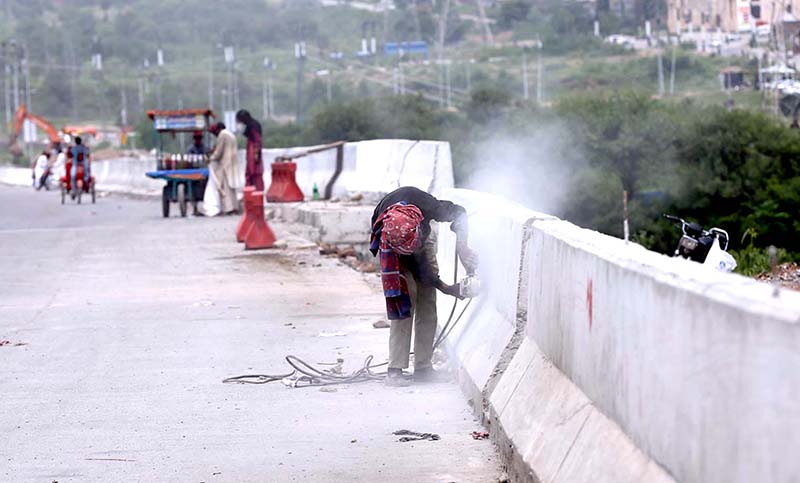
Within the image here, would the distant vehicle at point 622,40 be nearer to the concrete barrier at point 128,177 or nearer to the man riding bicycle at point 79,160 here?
the concrete barrier at point 128,177

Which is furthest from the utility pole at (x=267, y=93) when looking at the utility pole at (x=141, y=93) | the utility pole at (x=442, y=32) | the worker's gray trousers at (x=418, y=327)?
the worker's gray trousers at (x=418, y=327)

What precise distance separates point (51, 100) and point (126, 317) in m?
135

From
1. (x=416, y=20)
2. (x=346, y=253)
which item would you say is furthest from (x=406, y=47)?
(x=346, y=253)

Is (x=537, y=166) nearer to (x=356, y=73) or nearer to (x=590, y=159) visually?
(x=590, y=159)

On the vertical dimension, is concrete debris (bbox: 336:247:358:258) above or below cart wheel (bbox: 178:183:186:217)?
below

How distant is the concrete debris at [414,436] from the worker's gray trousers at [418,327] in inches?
63.3

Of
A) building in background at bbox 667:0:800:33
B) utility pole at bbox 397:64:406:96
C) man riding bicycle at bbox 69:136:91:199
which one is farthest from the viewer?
utility pole at bbox 397:64:406:96

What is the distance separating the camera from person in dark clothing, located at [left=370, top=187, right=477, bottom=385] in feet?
29.6

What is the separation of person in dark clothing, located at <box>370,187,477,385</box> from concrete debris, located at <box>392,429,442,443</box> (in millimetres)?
1614

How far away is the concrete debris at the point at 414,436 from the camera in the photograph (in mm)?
7477

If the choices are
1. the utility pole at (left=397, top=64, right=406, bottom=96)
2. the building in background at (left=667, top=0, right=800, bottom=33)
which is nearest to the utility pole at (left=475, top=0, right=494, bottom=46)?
the utility pole at (left=397, top=64, right=406, bottom=96)

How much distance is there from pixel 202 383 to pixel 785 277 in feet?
24.6

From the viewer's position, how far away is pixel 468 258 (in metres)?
9.02

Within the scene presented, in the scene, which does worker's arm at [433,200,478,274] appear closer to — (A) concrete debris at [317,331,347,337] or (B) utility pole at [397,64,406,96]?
(A) concrete debris at [317,331,347,337]
